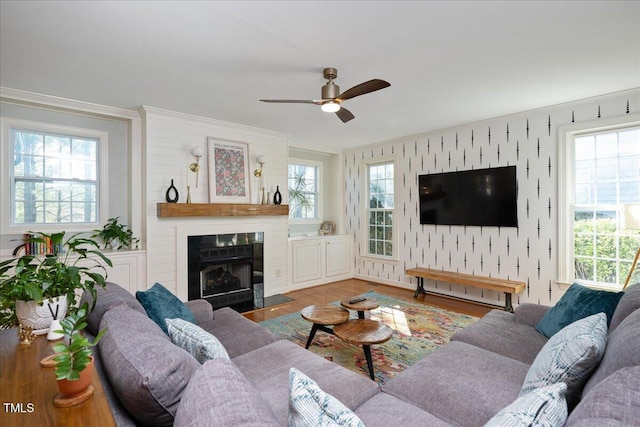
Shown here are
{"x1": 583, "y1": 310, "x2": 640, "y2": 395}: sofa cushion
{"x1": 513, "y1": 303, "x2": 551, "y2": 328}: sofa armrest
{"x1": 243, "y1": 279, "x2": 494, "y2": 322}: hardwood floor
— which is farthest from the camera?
{"x1": 243, "y1": 279, "x2": 494, "y2": 322}: hardwood floor

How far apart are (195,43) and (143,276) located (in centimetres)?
275

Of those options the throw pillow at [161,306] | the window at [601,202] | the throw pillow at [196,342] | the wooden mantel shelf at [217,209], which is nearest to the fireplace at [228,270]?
the wooden mantel shelf at [217,209]

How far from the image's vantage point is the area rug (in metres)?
2.68

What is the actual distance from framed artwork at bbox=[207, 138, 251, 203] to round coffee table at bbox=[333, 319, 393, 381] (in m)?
2.61

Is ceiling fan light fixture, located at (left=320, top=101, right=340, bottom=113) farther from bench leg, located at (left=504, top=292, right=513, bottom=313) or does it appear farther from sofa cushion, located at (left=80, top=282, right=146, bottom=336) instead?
bench leg, located at (left=504, top=292, right=513, bottom=313)

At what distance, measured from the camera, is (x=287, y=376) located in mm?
1618

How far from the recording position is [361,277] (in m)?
6.08

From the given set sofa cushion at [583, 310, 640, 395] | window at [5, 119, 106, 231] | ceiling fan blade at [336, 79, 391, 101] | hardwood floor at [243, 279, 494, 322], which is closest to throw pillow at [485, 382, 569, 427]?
sofa cushion at [583, 310, 640, 395]

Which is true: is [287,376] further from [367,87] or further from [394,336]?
[367,87]

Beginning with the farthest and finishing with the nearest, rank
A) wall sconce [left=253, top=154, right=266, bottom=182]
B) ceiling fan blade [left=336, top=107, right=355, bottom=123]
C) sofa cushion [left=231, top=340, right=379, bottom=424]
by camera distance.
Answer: wall sconce [left=253, top=154, right=266, bottom=182], ceiling fan blade [left=336, top=107, right=355, bottom=123], sofa cushion [left=231, top=340, right=379, bottom=424]

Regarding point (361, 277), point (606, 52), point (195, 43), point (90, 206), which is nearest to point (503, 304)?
point (361, 277)

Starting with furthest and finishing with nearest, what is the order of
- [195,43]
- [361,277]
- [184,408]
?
[361,277], [195,43], [184,408]

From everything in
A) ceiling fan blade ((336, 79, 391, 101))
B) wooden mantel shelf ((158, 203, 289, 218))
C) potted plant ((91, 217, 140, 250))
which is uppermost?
ceiling fan blade ((336, 79, 391, 101))

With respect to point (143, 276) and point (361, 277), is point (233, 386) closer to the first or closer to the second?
point (143, 276)
